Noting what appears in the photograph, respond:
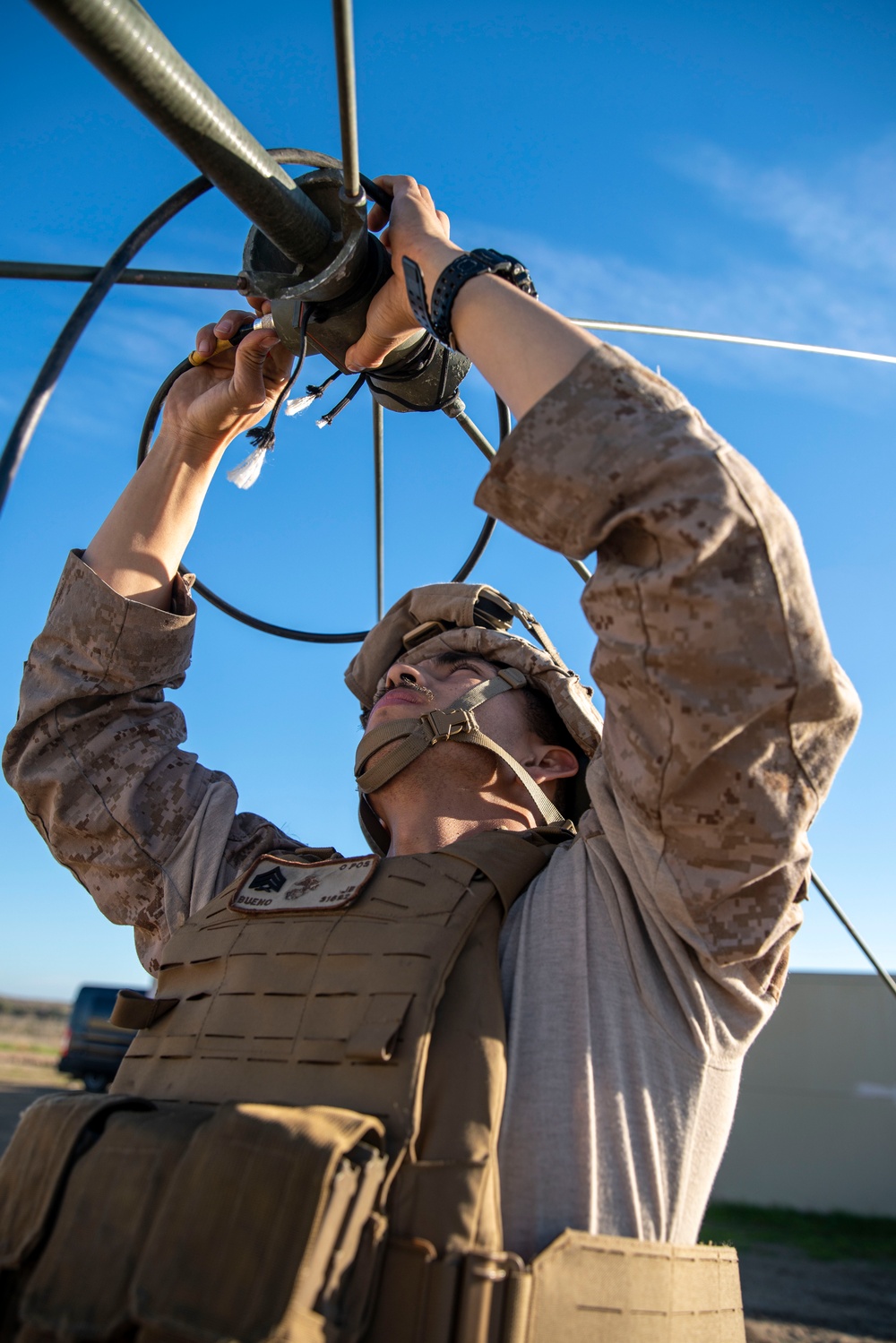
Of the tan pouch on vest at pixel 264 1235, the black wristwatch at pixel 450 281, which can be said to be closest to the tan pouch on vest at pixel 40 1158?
the tan pouch on vest at pixel 264 1235

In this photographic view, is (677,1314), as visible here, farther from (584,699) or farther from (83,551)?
(83,551)

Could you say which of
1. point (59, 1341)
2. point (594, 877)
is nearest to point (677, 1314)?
point (594, 877)

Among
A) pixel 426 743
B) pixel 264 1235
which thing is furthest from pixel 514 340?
pixel 264 1235

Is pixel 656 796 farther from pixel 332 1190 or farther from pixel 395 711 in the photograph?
pixel 395 711

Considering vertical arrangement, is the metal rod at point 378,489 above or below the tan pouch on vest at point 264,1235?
above

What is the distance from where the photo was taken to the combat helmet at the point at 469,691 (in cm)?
301

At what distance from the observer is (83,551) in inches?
128

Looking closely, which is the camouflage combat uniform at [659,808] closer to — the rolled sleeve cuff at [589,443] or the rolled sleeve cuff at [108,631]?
the rolled sleeve cuff at [589,443]

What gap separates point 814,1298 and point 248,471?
11783mm

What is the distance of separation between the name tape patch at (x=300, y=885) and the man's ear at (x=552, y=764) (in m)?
0.87

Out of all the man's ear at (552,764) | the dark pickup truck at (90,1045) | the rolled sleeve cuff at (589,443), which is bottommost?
the dark pickup truck at (90,1045)

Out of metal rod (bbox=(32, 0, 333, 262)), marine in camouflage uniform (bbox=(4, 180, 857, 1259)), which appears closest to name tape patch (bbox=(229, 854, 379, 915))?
marine in camouflage uniform (bbox=(4, 180, 857, 1259))

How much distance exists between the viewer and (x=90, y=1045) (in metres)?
17.1

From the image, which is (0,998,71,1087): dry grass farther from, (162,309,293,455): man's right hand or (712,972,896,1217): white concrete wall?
(162,309,293,455): man's right hand
